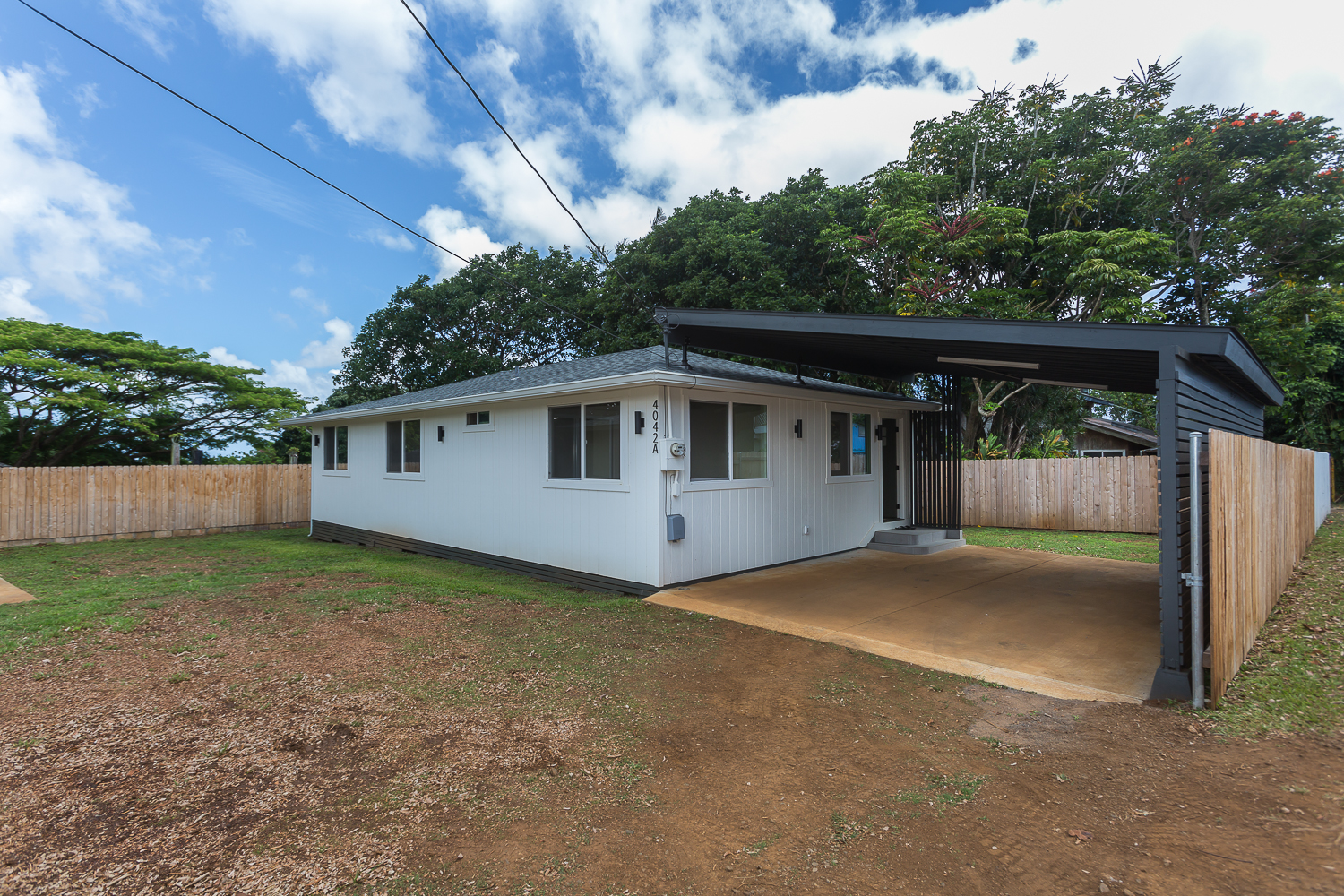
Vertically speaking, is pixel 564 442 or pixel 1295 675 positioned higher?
pixel 564 442

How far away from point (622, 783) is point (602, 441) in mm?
4598

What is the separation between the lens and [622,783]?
2.83 meters

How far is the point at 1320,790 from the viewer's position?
8.71 feet

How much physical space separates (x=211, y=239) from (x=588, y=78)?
37.4 ft

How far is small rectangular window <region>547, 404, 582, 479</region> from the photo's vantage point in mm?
7400

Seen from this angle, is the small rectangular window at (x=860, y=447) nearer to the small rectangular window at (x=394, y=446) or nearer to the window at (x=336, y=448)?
the small rectangular window at (x=394, y=446)

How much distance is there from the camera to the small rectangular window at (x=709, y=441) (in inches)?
275

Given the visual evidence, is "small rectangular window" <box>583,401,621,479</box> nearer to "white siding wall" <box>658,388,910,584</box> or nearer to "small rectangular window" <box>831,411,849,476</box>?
"white siding wall" <box>658,388,910,584</box>

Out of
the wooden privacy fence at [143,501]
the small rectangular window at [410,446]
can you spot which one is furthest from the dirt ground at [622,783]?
the wooden privacy fence at [143,501]

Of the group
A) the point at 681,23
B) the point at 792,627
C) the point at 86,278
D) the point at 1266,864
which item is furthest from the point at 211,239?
the point at 1266,864

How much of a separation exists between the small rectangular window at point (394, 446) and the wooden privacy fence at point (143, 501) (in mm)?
5469

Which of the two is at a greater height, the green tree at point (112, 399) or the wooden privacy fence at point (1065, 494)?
the green tree at point (112, 399)

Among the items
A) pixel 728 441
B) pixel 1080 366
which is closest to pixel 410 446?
pixel 728 441

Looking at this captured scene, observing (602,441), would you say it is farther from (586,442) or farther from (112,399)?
(112,399)
